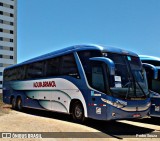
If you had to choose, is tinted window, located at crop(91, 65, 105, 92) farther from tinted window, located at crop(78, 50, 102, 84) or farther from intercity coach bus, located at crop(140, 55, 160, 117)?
intercity coach bus, located at crop(140, 55, 160, 117)

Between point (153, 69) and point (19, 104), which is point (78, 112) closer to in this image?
point (153, 69)

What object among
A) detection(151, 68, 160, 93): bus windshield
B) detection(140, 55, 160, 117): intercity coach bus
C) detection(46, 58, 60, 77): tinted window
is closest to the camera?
detection(140, 55, 160, 117): intercity coach bus

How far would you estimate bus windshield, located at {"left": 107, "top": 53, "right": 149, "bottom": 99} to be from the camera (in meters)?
11.7

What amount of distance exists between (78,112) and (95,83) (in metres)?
1.86

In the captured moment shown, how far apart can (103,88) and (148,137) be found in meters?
2.54

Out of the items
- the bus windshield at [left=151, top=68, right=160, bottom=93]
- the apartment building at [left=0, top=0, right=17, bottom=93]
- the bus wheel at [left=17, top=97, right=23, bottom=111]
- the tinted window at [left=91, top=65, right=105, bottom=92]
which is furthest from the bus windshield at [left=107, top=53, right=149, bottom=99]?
the apartment building at [left=0, top=0, right=17, bottom=93]

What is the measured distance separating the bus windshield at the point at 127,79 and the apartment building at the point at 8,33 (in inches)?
3247

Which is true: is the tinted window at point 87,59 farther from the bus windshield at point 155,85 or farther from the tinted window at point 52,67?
the bus windshield at point 155,85

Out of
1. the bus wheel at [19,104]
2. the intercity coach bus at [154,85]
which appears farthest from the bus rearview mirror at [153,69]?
the bus wheel at [19,104]

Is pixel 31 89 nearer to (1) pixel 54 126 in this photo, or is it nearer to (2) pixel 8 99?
(2) pixel 8 99

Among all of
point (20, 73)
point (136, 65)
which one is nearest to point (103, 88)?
point (136, 65)

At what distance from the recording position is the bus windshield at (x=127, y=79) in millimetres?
11656

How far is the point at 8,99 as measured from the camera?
23.4m

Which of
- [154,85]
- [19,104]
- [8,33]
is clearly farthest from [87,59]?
[8,33]
